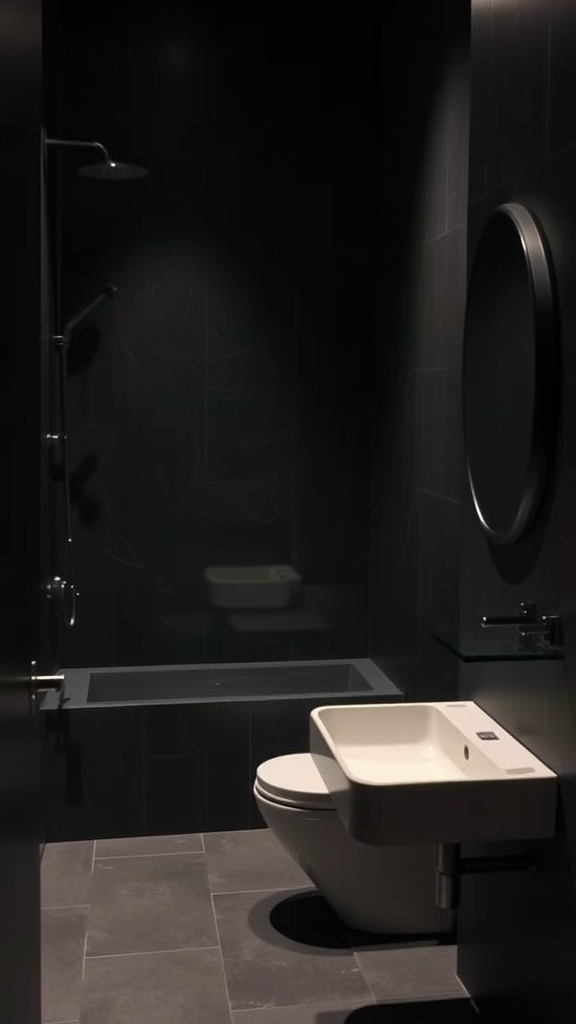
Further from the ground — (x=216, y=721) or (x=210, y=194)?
(x=210, y=194)

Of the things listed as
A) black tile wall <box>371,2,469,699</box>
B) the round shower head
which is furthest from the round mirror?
the round shower head

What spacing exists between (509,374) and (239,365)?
2.21 meters

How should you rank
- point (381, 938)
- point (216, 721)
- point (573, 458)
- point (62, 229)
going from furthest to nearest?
1. point (62, 229)
2. point (216, 721)
3. point (381, 938)
4. point (573, 458)

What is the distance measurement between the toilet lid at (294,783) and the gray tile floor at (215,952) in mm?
422

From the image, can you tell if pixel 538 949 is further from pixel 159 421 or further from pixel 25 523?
pixel 159 421

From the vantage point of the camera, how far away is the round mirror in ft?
7.18

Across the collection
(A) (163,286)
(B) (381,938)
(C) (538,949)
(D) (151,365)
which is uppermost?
(A) (163,286)

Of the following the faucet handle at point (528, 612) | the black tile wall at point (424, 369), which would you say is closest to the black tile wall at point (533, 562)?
the faucet handle at point (528, 612)

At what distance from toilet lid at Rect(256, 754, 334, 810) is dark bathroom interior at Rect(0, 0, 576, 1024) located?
538 millimetres

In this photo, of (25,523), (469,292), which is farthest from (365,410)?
(25,523)

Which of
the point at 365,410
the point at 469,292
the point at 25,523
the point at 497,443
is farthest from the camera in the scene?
the point at 365,410

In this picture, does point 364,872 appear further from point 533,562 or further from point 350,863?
point 533,562

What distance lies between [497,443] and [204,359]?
2178mm

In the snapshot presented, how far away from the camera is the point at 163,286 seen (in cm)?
443
